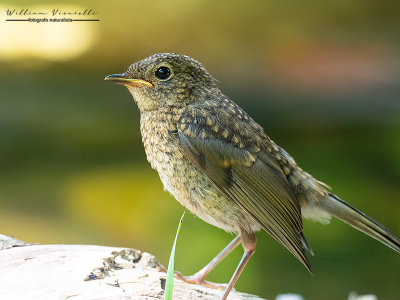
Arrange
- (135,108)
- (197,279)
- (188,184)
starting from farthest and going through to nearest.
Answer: (135,108) < (197,279) < (188,184)

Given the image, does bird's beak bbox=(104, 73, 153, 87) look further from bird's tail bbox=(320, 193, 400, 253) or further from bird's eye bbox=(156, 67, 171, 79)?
bird's tail bbox=(320, 193, 400, 253)

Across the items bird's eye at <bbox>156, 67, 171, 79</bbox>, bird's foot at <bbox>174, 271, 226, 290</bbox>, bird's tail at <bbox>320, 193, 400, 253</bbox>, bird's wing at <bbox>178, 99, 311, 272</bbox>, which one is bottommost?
bird's foot at <bbox>174, 271, 226, 290</bbox>

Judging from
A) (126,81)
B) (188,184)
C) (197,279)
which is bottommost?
(197,279)

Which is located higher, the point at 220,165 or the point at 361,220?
the point at 220,165

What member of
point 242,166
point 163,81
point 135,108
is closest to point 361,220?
point 242,166

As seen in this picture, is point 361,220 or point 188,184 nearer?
point 188,184

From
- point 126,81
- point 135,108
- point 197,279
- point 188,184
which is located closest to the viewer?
point 188,184

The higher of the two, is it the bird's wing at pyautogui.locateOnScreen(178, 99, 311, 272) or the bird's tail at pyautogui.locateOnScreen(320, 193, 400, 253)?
the bird's wing at pyautogui.locateOnScreen(178, 99, 311, 272)

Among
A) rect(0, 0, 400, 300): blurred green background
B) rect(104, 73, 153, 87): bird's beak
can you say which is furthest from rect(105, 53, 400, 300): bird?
rect(0, 0, 400, 300): blurred green background

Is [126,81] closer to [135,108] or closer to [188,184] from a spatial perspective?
[188,184]
